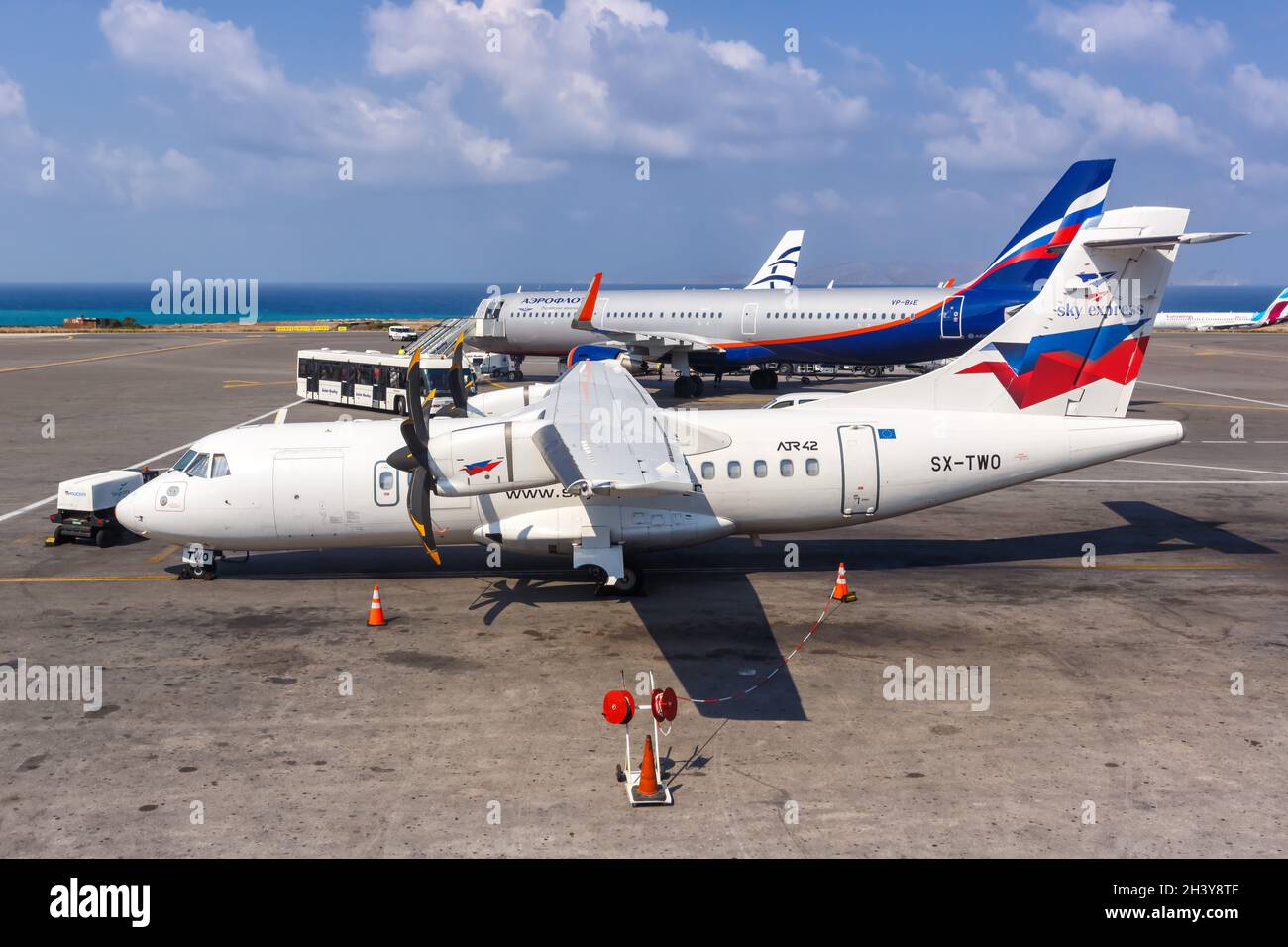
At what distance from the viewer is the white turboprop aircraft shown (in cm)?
2089

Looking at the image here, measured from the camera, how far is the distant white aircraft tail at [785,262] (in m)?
71.1

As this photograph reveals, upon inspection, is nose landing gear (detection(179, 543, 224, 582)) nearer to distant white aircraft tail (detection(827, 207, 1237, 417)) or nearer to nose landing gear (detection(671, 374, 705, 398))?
distant white aircraft tail (detection(827, 207, 1237, 417))

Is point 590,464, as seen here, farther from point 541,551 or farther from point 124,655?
point 124,655

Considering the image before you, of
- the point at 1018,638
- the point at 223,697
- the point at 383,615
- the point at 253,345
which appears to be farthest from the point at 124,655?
the point at 253,345

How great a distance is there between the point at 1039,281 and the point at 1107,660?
1283 inches

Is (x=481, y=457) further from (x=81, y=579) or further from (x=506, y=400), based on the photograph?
(x=81, y=579)

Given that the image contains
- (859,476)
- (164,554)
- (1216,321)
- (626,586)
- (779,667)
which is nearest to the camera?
(779,667)

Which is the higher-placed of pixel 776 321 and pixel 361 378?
pixel 776 321

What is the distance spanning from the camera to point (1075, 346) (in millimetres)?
22156

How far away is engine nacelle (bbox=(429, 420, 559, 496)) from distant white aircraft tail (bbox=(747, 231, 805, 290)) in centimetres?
5483

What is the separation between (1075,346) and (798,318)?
29.1m

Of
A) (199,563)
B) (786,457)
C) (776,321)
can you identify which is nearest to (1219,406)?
(776,321)
